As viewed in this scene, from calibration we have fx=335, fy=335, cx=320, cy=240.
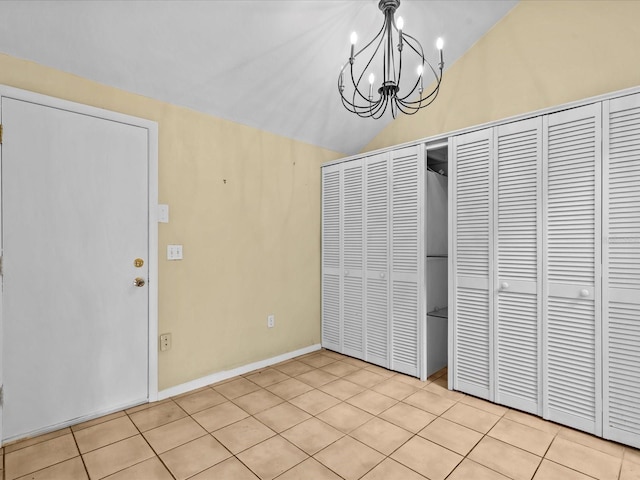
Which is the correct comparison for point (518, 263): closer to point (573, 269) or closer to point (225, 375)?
point (573, 269)

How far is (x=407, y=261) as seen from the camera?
2.94 m

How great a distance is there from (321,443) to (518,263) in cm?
177

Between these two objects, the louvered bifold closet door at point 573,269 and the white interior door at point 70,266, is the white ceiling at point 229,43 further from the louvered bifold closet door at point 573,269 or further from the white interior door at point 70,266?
the louvered bifold closet door at point 573,269

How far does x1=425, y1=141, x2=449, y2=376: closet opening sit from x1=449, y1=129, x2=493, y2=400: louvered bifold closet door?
10.3 inches

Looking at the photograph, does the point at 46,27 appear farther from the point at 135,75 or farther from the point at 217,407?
the point at 217,407

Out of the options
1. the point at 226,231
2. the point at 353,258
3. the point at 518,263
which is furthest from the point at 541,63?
the point at 226,231

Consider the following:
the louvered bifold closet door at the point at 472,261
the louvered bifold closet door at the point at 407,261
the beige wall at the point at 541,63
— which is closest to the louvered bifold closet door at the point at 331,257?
the louvered bifold closet door at the point at 407,261

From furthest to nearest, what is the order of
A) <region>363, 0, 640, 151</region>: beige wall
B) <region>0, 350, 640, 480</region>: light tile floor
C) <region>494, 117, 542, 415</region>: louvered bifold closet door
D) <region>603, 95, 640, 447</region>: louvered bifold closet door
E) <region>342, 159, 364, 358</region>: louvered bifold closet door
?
<region>342, 159, 364, 358</region>: louvered bifold closet door → <region>363, 0, 640, 151</region>: beige wall → <region>494, 117, 542, 415</region>: louvered bifold closet door → <region>603, 95, 640, 447</region>: louvered bifold closet door → <region>0, 350, 640, 480</region>: light tile floor

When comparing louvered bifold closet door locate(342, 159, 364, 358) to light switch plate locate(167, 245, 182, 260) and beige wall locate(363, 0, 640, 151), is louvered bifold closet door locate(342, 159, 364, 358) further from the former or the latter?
light switch plate locate(167, 245, 182, 260)

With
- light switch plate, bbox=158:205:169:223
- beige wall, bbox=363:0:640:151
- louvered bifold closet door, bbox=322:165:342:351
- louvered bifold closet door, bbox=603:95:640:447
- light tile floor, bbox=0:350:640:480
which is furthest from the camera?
louvered bifold closet door, bbox=322:165:342:351

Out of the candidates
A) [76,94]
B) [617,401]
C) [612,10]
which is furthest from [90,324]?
[612,10]

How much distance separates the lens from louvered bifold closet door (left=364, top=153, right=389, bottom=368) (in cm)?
310

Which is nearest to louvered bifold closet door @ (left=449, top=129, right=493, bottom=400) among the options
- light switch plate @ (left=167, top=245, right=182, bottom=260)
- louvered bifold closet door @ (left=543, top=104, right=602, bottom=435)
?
louvered bifold closet door @ (left=543, top=104, right=602, bottom=435)

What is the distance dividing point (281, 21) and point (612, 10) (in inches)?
93.6
